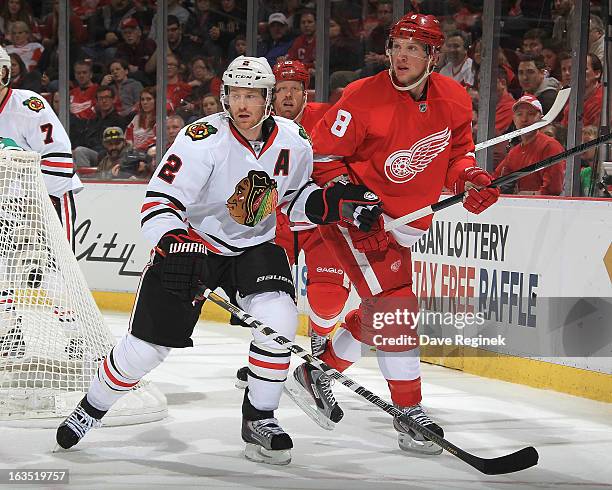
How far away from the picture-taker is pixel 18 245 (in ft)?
13.2

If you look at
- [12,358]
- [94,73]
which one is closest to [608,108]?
[12,358]

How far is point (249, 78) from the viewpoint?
317 cm

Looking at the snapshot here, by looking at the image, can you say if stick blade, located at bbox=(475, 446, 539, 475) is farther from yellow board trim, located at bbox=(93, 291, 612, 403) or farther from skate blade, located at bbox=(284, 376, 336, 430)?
yellow board trim, located at bbox=(93, 291, 612, 403)

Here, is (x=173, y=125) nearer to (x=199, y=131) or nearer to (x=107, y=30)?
(x=107, y=30)

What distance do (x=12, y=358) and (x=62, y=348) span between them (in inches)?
6.4

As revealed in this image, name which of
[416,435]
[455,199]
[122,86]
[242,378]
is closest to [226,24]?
[122,86]

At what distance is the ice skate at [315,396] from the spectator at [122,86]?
164 inches

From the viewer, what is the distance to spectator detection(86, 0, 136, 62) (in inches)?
317

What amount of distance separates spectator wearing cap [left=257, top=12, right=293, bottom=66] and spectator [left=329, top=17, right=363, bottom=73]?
0.45 meters

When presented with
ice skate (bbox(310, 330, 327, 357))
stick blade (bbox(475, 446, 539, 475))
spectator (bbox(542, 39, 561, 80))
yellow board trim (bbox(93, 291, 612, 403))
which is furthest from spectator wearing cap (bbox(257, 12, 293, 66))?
stick blade (bbox(475, 446, 539, 475))

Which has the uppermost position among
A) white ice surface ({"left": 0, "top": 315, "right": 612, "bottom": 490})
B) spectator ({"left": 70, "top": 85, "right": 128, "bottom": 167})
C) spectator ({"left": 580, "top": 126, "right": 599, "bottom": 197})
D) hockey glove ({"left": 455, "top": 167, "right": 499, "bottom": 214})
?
hockey glove ({"left": 455, "top": 167, "right": 499, "bottom": 214})

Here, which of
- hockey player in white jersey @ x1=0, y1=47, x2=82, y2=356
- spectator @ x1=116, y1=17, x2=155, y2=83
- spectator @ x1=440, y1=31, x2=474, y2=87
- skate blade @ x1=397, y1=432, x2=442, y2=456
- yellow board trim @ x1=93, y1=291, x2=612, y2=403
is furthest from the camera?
spectator @ x1=116, y1=17, x2=155, y2=83

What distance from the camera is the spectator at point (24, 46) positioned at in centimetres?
822

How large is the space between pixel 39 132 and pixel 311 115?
3.36 feet
